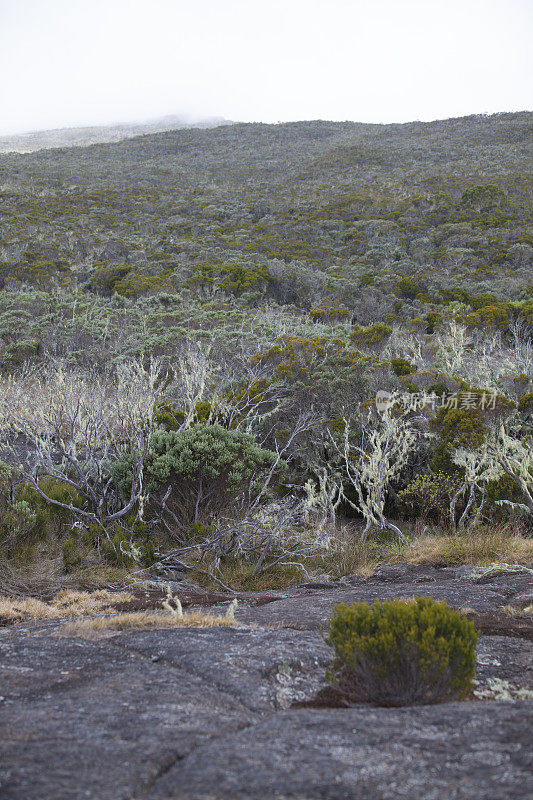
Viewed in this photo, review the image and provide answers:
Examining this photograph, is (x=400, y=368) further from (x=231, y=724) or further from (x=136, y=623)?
(x=231, y=724)

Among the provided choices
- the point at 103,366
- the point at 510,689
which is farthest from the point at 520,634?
the point at 103,366

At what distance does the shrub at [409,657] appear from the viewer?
2213 millimetres

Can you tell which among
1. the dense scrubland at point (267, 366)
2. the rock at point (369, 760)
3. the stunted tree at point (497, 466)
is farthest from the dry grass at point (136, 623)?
the stunted tree at point (497, 466)

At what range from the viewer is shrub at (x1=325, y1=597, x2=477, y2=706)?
2213mm

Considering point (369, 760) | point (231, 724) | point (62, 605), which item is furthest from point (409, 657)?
point (62, 605)

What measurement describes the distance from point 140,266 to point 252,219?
9391mm

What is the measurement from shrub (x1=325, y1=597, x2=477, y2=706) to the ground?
0.11 metres

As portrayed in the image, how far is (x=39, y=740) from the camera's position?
1.78m

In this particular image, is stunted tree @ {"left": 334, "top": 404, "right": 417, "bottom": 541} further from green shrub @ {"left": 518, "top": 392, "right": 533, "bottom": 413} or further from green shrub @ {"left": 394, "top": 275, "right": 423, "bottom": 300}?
green shrub @ {"left": 394, "top": 275, "right": 423, "bottom": 300}

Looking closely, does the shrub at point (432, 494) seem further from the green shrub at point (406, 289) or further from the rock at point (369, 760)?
the green shrub at point (406, 289)

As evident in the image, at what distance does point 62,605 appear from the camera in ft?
13.4

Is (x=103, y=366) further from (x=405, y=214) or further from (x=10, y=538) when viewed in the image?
(x=405, y=214)

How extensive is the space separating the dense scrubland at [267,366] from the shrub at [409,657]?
3.03m

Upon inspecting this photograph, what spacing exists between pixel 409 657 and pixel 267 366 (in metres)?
7.83
